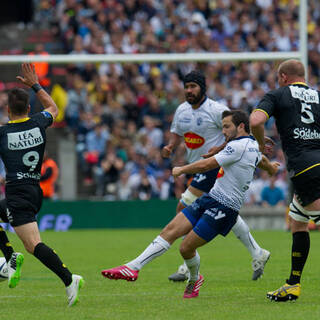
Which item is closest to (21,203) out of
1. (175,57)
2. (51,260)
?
(51,260)

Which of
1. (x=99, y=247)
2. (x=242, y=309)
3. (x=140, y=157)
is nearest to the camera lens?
(x=242, y=309)

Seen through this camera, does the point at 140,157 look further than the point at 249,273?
Yes

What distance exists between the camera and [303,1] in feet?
59.5

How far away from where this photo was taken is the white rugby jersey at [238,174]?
8.52 metres

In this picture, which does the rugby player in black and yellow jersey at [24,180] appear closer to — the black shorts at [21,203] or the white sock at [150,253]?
the black shorts at [21,203]

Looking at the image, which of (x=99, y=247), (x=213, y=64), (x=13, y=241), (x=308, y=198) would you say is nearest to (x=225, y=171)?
(x=308, y=198)

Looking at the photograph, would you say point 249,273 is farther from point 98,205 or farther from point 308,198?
point 98,205

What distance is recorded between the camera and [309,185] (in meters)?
8.02

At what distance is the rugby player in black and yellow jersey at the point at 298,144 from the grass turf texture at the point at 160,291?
53 centimetres

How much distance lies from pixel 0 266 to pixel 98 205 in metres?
12.7

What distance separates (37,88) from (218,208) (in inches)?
87.1

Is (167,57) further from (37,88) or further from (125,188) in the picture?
(37,88)

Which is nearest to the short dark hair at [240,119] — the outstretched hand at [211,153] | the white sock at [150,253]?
A: the outstretched hand at [211,153]

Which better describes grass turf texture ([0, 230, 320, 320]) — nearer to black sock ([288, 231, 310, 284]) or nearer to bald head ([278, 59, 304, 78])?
black sock ([288, 231, 310, 284])
